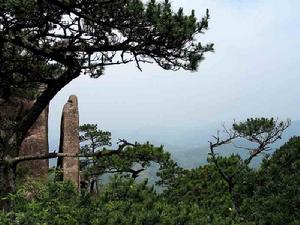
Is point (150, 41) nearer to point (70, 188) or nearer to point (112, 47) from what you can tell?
point (112, 47)

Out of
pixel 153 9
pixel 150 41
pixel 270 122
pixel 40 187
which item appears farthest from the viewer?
pixel 270 122

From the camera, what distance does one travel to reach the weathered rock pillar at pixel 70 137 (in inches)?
656

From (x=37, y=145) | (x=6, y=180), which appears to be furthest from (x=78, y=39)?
(x=37, y=145)

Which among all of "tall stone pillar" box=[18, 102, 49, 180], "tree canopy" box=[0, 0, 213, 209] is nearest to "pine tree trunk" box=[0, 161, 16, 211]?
"tree canopy" box=[0, 0, 213, 209]

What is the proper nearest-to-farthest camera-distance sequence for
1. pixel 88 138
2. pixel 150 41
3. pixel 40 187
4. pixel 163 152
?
1. pixel 40 187
2. pixel 150 41
3. pixel 163 152
4. pixel 88 138

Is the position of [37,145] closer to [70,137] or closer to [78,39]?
[70,137]

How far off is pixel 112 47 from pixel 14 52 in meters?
2.17

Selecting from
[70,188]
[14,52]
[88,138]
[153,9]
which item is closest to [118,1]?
[153,9]

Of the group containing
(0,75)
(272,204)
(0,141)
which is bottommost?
(272,204)

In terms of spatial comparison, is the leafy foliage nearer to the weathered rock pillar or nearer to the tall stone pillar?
the tall stone pillar

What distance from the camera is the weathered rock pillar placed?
1666cm

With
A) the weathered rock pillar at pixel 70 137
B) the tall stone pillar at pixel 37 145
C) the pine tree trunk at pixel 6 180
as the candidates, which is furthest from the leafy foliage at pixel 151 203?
the weathered rock pillar at pixel 70 137

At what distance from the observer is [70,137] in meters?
17.1

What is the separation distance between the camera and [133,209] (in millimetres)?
7434
